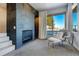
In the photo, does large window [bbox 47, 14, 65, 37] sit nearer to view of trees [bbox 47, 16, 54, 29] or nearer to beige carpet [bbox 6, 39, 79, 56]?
view of trees [bbox 47, 16, 54, 29]

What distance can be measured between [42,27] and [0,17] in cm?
358

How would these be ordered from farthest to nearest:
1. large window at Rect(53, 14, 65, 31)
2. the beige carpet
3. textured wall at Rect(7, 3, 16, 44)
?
1. large window at Rect(53, 14, 65, 31)
2. textured wall at Rect(7, 3, 16, 44)
3. the beige carpet

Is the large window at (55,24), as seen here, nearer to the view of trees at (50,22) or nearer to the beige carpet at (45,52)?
the view of trees at (50,22)

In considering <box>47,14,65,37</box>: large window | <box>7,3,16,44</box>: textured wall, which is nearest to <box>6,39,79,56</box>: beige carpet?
<box>7,3,16,44</box>: textured wall

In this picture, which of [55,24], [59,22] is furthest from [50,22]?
[59,22]

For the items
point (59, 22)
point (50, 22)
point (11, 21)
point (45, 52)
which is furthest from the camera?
point (50, 22)

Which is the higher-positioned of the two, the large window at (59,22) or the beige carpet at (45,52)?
the large window at (59,22)

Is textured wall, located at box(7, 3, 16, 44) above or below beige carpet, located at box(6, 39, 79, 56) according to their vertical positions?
above

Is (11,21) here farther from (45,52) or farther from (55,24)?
(55,24)

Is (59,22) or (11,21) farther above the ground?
(59,22)

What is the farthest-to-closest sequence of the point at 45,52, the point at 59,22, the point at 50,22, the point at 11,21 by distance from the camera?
1. the point at 50,22
2. the point at 59,22
3. the point at 11,21
4. the point at 45,52

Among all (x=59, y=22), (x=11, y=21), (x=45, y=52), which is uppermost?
(x=59, y=22)

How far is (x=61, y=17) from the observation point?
12242 millimetres

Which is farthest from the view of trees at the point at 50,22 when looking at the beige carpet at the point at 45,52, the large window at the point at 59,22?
the beige carpet at the point at 45,52
